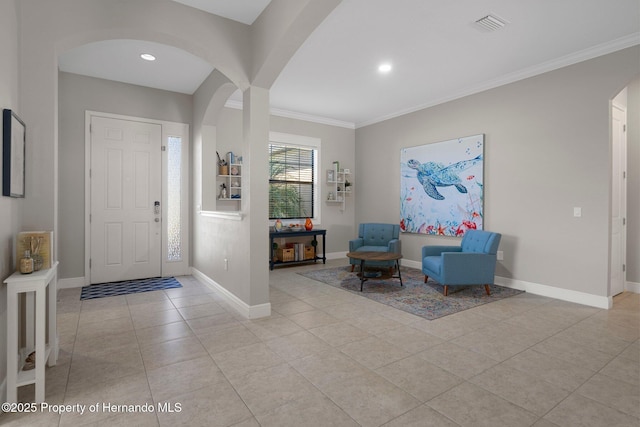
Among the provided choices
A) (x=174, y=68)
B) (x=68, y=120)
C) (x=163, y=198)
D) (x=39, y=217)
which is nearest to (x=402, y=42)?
(x=174, y=68)

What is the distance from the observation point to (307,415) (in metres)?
1.80

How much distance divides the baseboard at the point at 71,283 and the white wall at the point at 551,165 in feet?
17.9

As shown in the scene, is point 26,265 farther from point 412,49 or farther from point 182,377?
point 412,49

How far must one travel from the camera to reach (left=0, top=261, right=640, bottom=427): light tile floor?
182 cm

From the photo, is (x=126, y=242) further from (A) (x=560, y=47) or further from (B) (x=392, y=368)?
(A) (x=560, y=47)

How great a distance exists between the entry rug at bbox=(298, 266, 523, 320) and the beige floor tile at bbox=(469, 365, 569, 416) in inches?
43.1

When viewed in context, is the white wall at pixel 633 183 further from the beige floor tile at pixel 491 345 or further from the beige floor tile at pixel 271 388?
the beige floor tile at pixel 271 388

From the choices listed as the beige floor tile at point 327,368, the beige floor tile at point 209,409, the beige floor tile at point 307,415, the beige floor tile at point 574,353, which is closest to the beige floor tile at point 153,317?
the beige floor tile at point 209,409

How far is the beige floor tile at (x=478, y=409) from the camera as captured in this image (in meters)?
1.75

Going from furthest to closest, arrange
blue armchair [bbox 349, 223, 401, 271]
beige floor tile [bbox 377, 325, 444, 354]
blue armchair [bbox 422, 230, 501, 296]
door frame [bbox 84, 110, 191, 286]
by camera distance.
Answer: blue armchair [bbox 349, 223, 401, 271] → door frame [bbox 84, 110, 191, 286] → blue armchair [bbox 422, 230, 501, 296] → beige floor tile [bbox 377, 325, 444, 354]

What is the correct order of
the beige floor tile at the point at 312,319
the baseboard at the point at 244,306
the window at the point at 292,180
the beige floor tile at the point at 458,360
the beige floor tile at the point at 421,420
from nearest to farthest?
the beige floor tile at the point at 421,420
the beige floor tile at the point at 458,360
the beige floor tile at the point at 312,319
the baseboard at the point at 244,306
the window at the point at 292,180

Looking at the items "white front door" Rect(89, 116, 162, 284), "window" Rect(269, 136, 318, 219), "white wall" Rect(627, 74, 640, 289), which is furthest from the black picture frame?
"white wall" Rect(627, 74, 640, 289)

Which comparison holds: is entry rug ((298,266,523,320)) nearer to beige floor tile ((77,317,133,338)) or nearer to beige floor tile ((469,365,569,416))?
beige floor tile ((469,365,569,416))

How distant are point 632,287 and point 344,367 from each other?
4.45 meters
